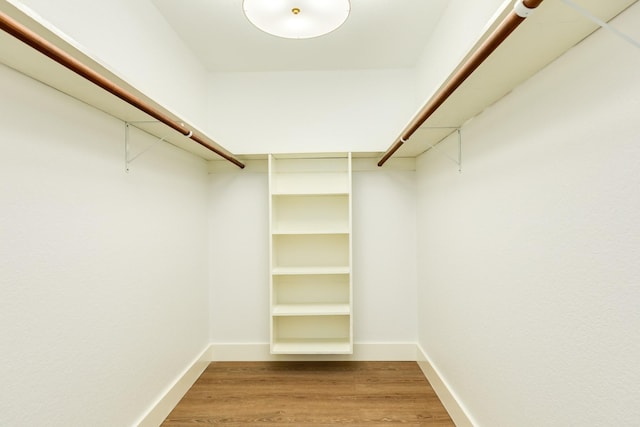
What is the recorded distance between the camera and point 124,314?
5.01 feet

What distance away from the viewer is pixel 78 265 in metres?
1.26

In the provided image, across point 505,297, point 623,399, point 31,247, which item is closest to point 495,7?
point 505,297

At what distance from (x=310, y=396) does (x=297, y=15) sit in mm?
2334

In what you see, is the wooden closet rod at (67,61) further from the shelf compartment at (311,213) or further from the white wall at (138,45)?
the shelf compartment at (311,213)

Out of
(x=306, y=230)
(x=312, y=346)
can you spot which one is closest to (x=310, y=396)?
(x=312, y=346)

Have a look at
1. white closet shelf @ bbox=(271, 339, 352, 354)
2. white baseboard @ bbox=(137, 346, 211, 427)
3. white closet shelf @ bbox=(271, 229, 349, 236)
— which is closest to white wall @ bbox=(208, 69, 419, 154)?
white closet shelf @ bbox=(271, 229, 349, 236)

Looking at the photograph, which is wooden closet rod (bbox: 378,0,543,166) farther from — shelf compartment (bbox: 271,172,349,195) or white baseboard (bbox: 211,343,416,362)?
white baseboard (bbox: 211,343,416,362)

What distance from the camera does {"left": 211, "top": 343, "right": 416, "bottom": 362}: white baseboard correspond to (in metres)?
2.64

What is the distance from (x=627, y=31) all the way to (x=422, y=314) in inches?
86.0

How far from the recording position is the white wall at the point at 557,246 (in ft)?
2.62

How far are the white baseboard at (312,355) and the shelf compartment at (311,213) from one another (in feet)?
3.51

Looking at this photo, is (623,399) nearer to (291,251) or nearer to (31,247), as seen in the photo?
(31,247)

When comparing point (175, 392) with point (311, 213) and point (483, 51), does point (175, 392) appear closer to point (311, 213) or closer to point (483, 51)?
point (311, 213)

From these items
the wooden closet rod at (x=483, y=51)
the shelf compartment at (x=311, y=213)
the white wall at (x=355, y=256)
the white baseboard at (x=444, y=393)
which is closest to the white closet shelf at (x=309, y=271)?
the white wall at (x=355, y=256)
